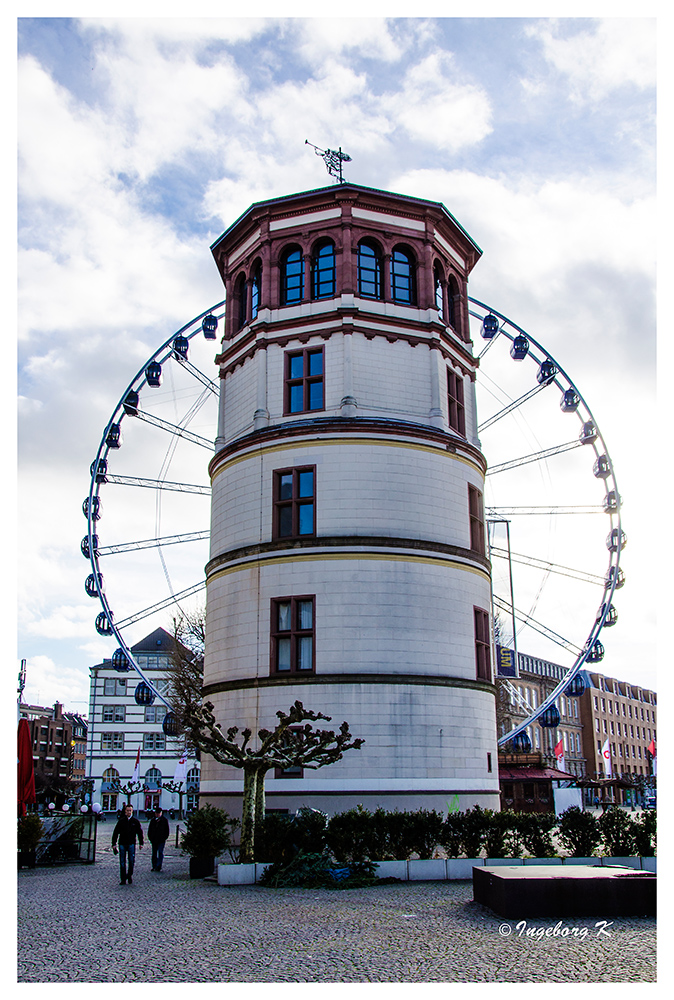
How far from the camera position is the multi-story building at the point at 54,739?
463 feet

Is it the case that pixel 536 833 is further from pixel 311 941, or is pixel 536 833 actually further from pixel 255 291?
pixel 255 291

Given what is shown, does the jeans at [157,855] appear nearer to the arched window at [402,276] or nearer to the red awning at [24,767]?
the red awning at [24,767]

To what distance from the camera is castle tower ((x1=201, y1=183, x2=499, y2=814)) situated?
88.0 ft

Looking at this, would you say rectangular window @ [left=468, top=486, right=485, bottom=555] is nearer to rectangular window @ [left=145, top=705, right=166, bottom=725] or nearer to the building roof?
the building roof

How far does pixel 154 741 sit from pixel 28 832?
68122mm

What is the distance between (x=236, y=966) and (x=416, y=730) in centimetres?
1576

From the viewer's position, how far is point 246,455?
3070 centimetres

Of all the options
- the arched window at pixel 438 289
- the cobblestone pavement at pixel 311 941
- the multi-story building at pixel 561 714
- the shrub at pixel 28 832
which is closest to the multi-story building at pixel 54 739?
the multi-story building at pixel 561 714

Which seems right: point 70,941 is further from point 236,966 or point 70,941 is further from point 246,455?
point 246,455

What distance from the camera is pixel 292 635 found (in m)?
27.6

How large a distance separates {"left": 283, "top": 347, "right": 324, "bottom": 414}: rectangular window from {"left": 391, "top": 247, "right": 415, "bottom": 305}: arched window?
4075 millimetres

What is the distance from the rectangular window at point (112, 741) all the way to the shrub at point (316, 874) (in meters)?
75.1

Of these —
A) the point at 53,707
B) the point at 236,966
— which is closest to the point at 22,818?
the point at 236,966

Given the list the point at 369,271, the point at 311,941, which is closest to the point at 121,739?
the point at 369,271
